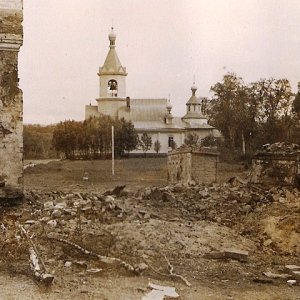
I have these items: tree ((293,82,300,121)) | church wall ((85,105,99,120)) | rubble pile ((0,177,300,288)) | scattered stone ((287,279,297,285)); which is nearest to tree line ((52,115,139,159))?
church wall ((85,105,99,120))

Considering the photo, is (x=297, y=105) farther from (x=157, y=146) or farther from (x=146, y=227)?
(x=146, y=227)

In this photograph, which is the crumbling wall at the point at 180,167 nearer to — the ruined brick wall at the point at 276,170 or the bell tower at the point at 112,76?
the ruined brick wall at the point at 276,170

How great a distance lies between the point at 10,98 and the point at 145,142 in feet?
126

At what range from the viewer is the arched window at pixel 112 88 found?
5492 cm

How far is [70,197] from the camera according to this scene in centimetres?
1446

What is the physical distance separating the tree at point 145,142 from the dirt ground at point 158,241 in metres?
34.7

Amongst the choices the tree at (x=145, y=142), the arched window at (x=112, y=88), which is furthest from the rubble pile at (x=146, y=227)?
the arched window at (x=112, y=88)

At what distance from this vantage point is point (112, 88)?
181 ft

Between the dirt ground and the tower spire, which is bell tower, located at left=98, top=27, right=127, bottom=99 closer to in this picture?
the tower spire

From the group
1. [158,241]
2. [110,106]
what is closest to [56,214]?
[158,241]

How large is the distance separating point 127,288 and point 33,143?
48855mm

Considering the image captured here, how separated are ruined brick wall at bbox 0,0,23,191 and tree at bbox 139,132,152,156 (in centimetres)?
3743

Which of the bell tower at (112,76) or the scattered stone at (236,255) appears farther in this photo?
the bell tower at (112,76)

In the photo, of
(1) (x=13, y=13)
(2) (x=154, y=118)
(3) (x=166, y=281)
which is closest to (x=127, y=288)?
(3) (x=166, y=281)
